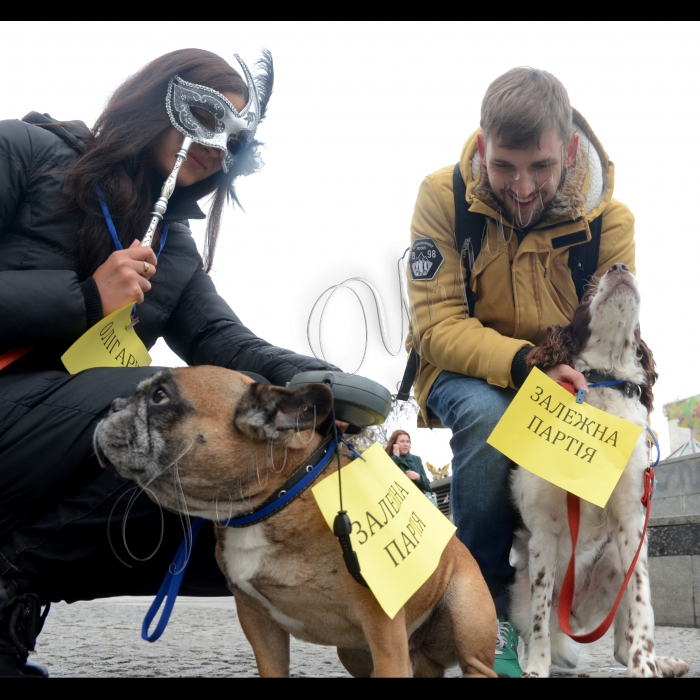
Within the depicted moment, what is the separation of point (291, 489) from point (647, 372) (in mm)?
2161

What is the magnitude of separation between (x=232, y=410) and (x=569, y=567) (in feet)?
6.14

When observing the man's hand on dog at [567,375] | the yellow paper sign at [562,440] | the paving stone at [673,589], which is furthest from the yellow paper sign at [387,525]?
the paving stone at [673,589]

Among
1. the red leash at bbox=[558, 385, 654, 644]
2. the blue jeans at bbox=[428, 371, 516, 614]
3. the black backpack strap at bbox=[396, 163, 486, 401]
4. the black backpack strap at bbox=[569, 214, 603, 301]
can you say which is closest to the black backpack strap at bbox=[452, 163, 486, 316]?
the black backpack strap at bbox=[396, 163, 486, 401]

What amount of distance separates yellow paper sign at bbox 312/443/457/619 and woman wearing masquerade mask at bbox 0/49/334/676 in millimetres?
725

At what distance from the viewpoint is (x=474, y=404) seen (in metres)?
3.31

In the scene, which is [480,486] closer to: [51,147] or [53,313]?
[53,313]

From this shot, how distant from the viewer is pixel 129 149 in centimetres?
288

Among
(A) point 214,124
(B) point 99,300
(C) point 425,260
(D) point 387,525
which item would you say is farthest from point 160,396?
(C) point 425,260

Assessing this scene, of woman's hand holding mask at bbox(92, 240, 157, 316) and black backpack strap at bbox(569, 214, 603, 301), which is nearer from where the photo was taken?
woman's hand holding mask at bbox(92, 240, 157, 316)

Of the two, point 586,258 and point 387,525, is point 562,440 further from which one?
point 387,525

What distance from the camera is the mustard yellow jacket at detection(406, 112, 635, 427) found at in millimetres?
3318

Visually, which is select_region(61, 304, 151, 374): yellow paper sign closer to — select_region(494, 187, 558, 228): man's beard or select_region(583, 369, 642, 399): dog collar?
select_region(494, 187, 558, 228): man's beard
